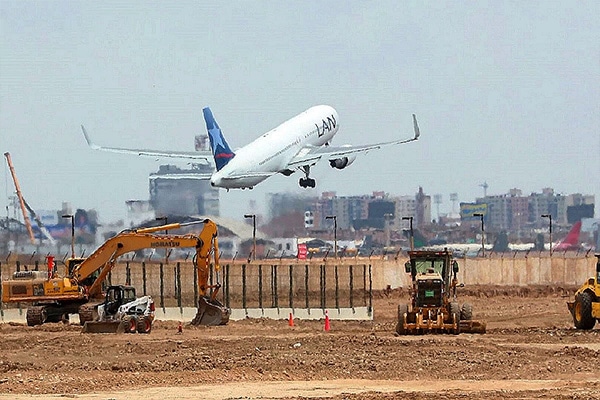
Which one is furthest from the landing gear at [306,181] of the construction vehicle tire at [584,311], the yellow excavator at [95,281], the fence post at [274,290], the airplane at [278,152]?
the construction vehicle tire at [584,311]

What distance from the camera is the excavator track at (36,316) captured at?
54.1 metres

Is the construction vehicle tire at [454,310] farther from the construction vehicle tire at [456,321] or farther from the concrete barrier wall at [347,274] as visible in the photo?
the concrete barrier wall at [347,274]

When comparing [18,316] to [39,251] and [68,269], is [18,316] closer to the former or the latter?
[68,269]

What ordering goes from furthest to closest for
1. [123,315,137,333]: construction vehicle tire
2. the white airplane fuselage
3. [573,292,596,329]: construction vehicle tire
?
the white airplane fuselage → [123,315,137,333]: construction vehicle tire → [573,292,596,329]: construction vehicle tire

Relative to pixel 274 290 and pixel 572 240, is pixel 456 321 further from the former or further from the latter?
pixel 572 240

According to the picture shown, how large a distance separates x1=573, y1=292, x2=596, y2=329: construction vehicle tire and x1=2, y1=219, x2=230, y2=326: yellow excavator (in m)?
13.4

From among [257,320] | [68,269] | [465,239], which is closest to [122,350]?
[68,269]

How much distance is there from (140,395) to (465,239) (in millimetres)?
153867

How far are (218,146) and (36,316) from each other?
1475 inches

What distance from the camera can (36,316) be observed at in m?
54.1

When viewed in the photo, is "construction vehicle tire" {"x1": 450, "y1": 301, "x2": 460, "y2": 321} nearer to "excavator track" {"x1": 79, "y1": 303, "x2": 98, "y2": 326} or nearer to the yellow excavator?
the yellow excavator

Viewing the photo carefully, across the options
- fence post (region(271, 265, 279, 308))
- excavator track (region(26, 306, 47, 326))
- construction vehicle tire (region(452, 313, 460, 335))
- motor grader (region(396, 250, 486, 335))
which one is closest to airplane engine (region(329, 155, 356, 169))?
fence post (region(271, 265, 279, 308))

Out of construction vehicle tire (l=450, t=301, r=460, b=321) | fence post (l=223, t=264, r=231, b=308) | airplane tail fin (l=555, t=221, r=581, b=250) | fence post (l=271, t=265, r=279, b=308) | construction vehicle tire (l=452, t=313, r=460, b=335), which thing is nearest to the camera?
construction vehicle tire (l=452, t=313, r=460, b=335)

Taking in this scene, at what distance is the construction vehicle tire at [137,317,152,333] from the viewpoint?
4944 centimetres
